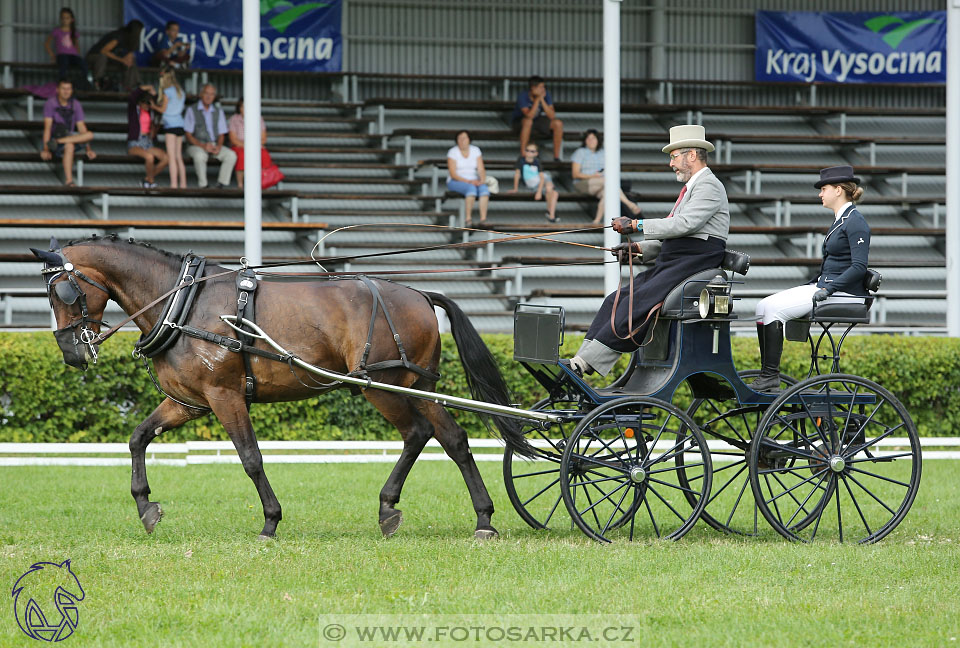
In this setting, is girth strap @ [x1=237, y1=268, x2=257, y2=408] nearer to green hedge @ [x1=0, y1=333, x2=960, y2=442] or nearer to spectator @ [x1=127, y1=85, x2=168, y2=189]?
green hedge @ [x1=0, y1=333, x2=960, y2=442]

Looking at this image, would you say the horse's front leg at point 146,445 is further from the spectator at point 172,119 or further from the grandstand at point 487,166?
the spectator at point 172,119

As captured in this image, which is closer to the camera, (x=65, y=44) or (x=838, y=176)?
(x=838, y=176)

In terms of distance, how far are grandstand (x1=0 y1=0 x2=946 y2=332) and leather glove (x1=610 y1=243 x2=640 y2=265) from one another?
7.30 meters

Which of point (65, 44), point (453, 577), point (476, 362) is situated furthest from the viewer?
point (65, 44)

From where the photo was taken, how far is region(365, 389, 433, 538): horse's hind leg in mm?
6742

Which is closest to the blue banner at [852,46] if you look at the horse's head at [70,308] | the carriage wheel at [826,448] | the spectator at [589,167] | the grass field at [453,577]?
the spectator at [589,167]

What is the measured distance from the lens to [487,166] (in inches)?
715

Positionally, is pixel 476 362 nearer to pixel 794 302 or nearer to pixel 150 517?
pixel 794 302

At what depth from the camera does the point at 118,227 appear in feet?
49.8

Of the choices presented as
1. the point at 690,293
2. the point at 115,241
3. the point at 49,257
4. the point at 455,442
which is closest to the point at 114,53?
the point at 115,241

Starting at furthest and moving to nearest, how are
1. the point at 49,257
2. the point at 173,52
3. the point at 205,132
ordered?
the point at 173,52 < the point at 205,132 < the point at 49,257

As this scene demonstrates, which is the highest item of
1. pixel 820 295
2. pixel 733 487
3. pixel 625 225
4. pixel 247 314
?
pixel 625 225

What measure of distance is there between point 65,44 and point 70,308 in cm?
1259

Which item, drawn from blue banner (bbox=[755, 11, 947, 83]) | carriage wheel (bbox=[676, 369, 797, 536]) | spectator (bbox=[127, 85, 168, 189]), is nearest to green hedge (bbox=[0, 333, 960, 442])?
carriage wheel (bbox=[676, 369, 797, 536])
